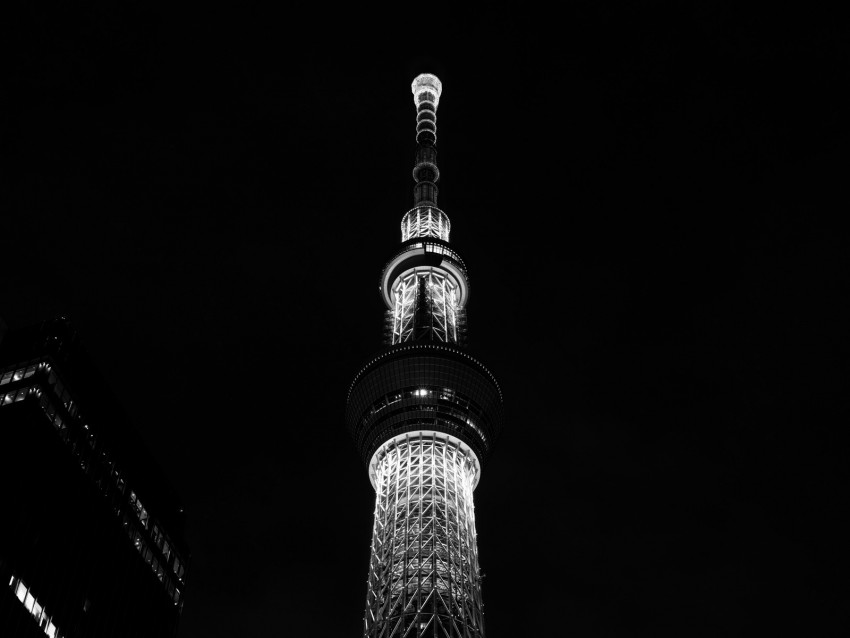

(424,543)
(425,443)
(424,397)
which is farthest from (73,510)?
(424,397)

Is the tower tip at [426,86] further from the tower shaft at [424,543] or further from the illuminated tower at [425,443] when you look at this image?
the tower shaft at [424,543]

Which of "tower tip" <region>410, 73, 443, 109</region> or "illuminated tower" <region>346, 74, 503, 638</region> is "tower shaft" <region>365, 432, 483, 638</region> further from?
"tower tip" <region>410, 73, 443, 109</region>

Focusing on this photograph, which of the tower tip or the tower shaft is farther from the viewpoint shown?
the tower tip

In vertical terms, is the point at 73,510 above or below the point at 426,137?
below

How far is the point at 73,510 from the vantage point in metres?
65.9

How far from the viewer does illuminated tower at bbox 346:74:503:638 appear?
245 feet

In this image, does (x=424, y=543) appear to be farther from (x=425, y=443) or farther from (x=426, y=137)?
(x=426, y=137)

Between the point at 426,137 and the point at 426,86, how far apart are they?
7.97 m

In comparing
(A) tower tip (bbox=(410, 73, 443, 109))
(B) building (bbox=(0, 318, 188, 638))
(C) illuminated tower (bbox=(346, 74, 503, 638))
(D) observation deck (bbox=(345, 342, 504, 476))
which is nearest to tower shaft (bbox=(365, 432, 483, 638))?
(C) illuminated tower (bbox=(346, 74, 503, 638))

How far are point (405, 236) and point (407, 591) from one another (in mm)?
45426

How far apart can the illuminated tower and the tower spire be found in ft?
33.1

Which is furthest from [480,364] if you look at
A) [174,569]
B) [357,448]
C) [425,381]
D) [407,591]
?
[174,569]

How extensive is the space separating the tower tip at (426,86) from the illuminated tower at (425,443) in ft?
79.3

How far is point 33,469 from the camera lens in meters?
62.8
